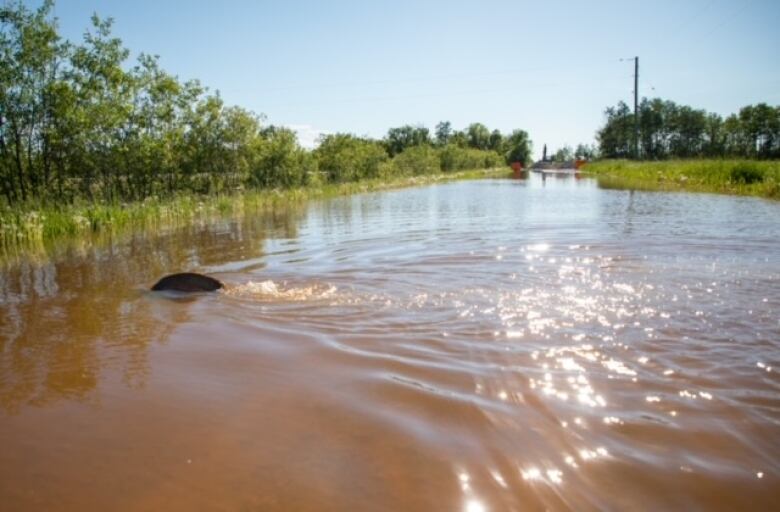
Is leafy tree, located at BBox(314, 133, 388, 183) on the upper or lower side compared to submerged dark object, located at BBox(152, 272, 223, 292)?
upper

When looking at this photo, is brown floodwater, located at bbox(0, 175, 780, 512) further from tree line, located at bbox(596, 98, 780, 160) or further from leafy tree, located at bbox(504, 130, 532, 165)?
leafy tree, located at bbox(504, 130, 532, 165)

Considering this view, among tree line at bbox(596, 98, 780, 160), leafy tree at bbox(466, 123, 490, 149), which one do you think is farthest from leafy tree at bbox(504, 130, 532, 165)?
tree line at bbox(596, 98, 780, 160)

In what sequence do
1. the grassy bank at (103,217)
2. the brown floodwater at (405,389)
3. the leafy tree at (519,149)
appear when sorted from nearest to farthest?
1. the brown floodwater at (405,389)
2. the grassy bank at (103,217)
3. the leafy tree at (519,149)

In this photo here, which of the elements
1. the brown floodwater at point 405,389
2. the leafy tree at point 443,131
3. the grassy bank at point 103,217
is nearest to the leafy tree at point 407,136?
the leafy tree at point 443,131

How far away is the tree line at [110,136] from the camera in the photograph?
49.7 ft

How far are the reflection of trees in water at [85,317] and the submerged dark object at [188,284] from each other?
232mm

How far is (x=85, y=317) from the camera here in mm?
5023

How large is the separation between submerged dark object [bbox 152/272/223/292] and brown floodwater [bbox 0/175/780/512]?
0.79ft

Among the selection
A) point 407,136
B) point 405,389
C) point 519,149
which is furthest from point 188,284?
point 519,149

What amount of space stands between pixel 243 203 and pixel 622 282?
1680cm

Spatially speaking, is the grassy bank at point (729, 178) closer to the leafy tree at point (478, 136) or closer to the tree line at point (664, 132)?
the tree line at point (664, 132)

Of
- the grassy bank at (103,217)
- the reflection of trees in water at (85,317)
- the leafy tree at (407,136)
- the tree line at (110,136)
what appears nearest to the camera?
the reflection of trees in water at (85,317)

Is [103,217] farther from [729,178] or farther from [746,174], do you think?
[746,174]

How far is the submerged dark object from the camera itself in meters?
5.90
